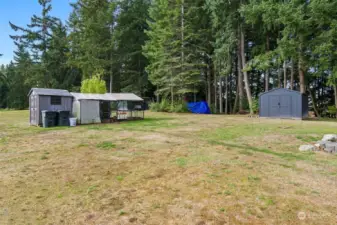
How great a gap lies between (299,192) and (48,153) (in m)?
5.22

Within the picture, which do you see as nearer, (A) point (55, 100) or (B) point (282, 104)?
(A) point (55, 100)

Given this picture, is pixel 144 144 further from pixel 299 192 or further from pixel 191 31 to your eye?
pixel 191 31

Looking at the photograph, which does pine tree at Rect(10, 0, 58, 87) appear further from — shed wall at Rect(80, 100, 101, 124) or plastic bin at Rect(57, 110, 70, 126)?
plastic bin at Rect(57, 110, 70, 126)

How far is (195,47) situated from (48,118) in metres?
14.9

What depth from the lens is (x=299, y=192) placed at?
10.2 ft

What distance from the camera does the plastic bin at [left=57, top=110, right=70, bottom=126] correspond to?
36.5 ft

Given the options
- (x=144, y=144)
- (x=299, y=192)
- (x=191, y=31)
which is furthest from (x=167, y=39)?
(x=299, y=192)

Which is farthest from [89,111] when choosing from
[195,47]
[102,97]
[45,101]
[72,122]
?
[195,47]

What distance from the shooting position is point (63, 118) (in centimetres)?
1124

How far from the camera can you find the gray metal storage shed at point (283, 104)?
1393 cm

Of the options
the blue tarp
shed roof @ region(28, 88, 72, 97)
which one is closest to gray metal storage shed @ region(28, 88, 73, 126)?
shed roof @ region(28, 88, 72, 97)

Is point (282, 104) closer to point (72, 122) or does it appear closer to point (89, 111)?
point (89, 111)

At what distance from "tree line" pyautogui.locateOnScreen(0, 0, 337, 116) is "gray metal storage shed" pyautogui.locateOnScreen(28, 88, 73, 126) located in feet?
34.8

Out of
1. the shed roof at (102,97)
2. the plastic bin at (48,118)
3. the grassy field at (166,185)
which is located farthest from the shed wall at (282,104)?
the plastic bin at (48,118)
